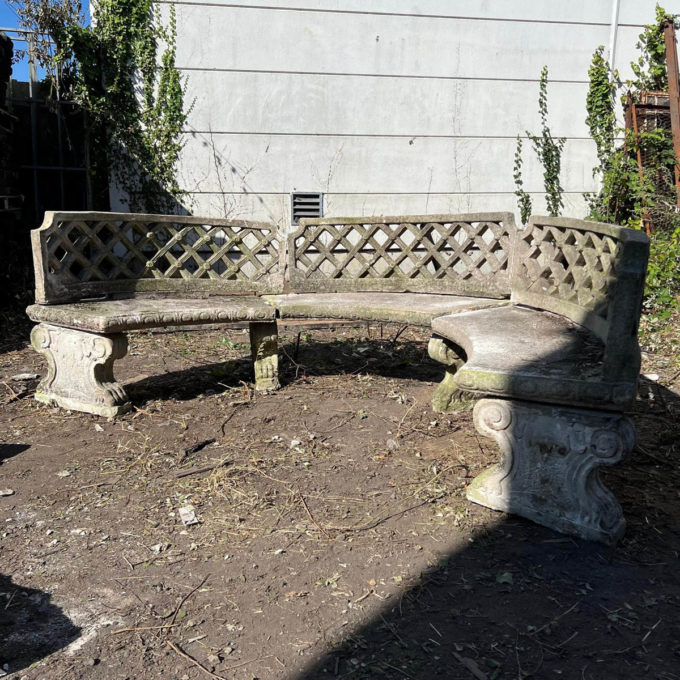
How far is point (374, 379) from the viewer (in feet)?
16.7

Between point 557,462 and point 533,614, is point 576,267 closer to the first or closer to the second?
point 557,462

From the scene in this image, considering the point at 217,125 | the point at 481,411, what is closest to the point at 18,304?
the point at 217,125

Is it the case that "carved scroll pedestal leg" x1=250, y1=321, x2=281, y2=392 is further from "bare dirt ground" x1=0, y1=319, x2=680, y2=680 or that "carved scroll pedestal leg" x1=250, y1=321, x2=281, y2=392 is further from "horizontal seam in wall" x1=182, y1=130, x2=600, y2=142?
"horizontal seam in wall" x1=182, y1=130, x2=600, y2=142

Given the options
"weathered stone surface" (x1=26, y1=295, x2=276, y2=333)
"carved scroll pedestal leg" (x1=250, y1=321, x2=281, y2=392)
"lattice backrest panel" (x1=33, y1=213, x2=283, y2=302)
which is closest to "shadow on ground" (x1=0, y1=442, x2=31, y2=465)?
"weathered stone surface" (x1=26, y1=295, x2=276, y2=333)

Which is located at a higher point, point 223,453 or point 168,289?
point 168,289

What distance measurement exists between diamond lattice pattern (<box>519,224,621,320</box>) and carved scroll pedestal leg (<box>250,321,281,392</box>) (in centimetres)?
167

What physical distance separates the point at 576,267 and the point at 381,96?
4313 millimetres

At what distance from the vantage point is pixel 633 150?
25.3ft

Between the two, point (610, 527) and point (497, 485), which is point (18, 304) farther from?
point (610, 527)

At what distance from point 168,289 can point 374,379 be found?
1600mm

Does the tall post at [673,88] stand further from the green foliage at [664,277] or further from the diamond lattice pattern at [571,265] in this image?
the diamond lattice pattern at [571,265]

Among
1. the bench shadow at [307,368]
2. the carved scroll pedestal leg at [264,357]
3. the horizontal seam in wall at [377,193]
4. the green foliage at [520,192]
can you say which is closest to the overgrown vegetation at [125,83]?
the horizontal seam in wall at [377,193]

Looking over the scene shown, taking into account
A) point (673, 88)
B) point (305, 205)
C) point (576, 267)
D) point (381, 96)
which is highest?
point (673, 88)

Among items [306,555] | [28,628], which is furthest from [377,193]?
[28,628]
